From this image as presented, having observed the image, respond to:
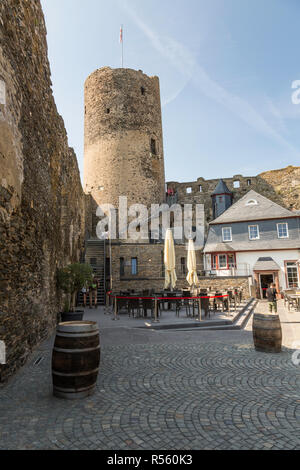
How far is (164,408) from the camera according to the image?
3289 millimetres

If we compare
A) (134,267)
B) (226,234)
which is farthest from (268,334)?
(226,234)

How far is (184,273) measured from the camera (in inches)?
779

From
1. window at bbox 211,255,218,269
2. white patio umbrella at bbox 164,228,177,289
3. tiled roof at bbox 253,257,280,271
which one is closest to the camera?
white patio umbrella at bbox 164,228,177,289

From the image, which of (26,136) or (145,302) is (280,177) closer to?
(145,302)

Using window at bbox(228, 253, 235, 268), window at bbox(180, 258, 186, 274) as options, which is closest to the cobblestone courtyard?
window at bbox(180, 258, 186, 274)

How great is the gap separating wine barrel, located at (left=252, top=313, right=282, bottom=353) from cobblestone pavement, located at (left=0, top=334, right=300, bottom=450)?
1.47 ft

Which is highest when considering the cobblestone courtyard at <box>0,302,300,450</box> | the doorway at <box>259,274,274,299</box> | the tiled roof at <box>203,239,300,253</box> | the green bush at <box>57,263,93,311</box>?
the tiled roof at <box>203,239,300,253</box>

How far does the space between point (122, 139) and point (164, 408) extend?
26299 mm

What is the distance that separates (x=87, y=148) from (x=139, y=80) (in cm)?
863

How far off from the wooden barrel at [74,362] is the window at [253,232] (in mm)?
19317

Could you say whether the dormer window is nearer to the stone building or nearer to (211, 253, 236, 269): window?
(211, 253, 236, 269): window

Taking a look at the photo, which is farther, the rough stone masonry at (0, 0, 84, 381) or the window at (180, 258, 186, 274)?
the window at (180, 258, 186, 274)

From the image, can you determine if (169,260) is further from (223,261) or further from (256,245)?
(256,245)

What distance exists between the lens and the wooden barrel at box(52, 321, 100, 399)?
140 inches
